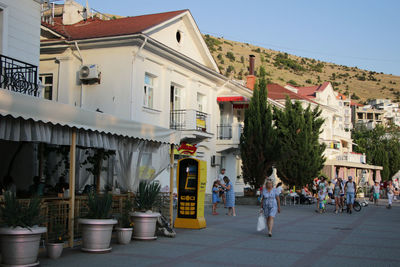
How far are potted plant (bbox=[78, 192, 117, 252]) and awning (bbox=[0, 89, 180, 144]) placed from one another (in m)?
1.53

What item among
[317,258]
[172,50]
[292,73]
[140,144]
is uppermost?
[292,73]

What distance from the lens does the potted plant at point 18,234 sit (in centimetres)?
801

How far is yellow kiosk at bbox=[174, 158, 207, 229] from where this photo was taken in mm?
14859

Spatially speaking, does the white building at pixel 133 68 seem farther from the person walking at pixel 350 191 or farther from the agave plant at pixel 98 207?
the agave plant at pixel 98 207

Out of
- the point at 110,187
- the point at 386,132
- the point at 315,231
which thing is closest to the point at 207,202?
the point at 315,231

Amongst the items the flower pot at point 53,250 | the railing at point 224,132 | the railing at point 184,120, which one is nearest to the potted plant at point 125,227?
the flower pot at point 53,250

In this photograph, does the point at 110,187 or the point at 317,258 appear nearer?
the point at 317,258

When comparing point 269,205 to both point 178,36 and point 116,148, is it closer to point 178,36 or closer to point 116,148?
point 116,148

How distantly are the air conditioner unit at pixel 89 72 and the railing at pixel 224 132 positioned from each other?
10.9m

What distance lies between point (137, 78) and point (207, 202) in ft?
26.8

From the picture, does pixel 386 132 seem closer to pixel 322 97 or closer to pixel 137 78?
pixel 322 97

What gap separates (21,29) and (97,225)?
30.3 ft

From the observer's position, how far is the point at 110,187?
516 inches

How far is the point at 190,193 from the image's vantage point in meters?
15.0
